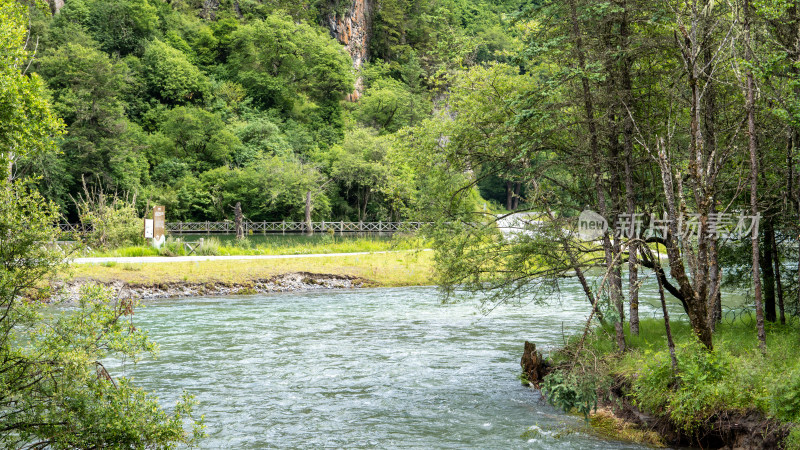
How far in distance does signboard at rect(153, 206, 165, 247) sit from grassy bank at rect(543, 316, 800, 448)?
77.9ft

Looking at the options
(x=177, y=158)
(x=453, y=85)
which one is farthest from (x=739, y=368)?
(x=177, y=158)

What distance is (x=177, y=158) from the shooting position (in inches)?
2532

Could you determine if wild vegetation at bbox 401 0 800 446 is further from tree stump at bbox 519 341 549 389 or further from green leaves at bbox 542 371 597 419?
tree stump at bbox 519 341 549 389

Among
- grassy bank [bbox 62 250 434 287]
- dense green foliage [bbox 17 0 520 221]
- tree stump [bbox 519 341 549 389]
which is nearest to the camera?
tree stump [bbox 519 341 549 389]

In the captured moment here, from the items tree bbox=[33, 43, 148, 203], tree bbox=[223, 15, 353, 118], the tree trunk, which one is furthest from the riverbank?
tree bbox=[223, 15, 353, 118]

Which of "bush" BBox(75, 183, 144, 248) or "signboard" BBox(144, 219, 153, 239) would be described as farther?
"signboard" BBox(144, 219, 153, 239)

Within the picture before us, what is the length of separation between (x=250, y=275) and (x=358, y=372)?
14.4 meters

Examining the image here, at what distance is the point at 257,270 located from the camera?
92.1 ft

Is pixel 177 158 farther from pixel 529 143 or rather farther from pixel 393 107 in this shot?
pixel 529 143

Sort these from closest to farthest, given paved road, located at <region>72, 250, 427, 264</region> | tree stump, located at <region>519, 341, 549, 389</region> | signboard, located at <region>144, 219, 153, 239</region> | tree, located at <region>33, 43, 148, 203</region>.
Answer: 1. tree stump, located at <region>519, 341, 549, 389</region>
2. paved road, located at <region>72, 250, 427, 264</region>
3. signboard, located at <region>144, 219, 153, 239</region>
4. tree, located at <region>33, 43, 148, 203</region>

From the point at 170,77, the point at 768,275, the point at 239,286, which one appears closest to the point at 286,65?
the point at 170,77

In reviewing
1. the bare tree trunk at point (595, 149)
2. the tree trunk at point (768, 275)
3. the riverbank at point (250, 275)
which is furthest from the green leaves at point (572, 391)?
the riverbank at point (250, 275)

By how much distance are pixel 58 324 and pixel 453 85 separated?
932cm

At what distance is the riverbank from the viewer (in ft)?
80.5
